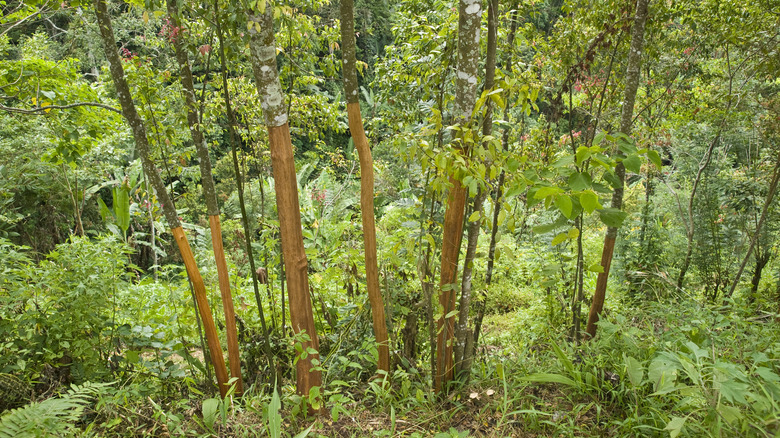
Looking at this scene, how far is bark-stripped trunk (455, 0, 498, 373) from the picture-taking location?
6.80 feet

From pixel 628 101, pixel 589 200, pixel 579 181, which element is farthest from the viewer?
pixel 628 101

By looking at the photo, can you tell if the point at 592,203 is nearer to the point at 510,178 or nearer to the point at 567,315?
the point at 510,178

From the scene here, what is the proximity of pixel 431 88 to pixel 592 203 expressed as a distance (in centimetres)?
138

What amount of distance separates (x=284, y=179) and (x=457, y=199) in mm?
841

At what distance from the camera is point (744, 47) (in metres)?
3.98

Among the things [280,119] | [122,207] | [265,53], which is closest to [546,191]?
[280,119]

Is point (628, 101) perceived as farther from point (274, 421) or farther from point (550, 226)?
point (274, 421)

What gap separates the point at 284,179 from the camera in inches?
79.3

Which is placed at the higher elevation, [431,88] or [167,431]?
[431,88]

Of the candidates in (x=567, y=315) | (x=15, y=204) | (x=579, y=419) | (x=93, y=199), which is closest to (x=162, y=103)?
(x=579, y=419)

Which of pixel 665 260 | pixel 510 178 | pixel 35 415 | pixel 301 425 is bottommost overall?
pixel 665 260

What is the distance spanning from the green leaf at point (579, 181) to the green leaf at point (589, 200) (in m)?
0.07

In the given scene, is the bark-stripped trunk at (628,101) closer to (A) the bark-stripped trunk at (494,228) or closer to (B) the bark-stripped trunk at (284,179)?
(A) the bark-stripped trunk at (494,228)

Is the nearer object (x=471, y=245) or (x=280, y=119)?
(x=280, y=119)
